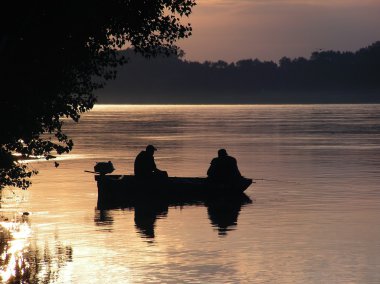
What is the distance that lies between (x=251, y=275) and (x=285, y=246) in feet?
12.3

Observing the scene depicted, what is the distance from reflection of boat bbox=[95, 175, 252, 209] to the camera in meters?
34.1

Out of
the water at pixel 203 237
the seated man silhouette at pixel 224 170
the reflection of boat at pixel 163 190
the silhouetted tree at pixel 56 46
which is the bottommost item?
the water at pixel 203 237

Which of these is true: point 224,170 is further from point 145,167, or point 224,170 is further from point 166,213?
point 166,213

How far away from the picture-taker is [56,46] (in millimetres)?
22125

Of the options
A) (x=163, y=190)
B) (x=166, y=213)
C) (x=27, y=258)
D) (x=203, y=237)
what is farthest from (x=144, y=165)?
(x=27, y=258)

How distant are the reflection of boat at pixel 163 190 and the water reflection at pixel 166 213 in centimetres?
34

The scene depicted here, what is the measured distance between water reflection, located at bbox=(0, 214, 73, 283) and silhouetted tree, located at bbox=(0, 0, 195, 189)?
2.23 meters

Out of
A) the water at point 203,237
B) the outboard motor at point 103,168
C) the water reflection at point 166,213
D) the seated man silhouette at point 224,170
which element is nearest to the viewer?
the water at point 203,237

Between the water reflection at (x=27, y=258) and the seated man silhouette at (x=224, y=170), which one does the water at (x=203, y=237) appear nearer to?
the water reflection at (x=27, y=258)

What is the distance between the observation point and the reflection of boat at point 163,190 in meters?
34.1

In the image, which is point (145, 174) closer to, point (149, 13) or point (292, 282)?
point (149, 13)

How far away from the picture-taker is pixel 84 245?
22375 mm

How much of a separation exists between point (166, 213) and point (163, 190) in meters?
4.21

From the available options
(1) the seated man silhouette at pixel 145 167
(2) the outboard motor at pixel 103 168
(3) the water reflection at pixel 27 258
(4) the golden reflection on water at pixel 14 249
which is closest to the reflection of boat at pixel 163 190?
(1) the seated man silhouette at pixel 145 167
